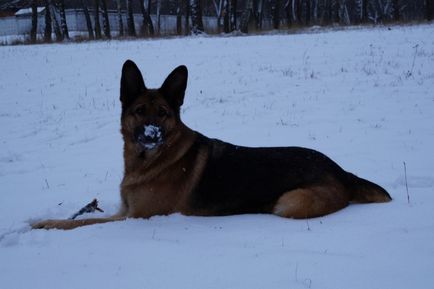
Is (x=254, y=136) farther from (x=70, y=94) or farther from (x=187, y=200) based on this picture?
(x=70, y=94)

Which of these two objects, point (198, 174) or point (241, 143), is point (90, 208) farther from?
point (241, 143)

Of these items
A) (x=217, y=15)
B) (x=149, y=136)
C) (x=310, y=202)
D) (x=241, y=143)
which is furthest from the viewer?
(x=217, y=15)

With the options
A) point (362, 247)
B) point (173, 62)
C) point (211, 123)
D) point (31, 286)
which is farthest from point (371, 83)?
point (31, 286)

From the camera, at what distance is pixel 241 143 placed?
7609 mm

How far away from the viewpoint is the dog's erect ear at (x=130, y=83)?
4.69 m

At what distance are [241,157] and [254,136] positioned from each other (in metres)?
3.30

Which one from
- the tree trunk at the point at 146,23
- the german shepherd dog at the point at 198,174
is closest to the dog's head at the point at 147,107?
the german shepherd dog at the point at 198,174

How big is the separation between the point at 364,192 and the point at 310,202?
0.70m

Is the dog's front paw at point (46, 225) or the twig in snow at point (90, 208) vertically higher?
the dog's front paw at point (46, 225)

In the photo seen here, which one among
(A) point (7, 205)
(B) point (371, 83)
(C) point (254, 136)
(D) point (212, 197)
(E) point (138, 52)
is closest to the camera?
(D) point (212, 197)

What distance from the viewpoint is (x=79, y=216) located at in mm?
4840

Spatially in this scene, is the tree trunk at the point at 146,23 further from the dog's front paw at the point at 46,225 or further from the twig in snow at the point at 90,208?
the dog's front paw at the point at 46,225

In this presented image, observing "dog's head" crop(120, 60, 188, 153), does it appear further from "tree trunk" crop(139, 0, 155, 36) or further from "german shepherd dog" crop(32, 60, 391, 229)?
"tree trunk" crop(139, 0, 155, 36)

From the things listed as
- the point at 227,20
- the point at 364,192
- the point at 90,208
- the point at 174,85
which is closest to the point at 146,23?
the point at 227,20
